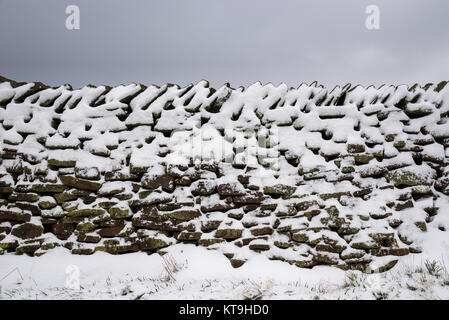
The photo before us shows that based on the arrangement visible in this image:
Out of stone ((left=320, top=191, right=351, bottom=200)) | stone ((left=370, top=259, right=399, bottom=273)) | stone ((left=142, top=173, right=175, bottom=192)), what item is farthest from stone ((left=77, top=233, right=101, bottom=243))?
stone ((left=370, top=259, right=399, bottom=273))

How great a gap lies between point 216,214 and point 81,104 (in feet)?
7.29

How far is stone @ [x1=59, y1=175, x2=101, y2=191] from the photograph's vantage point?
3100 mm

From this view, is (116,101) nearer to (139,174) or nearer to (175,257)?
(139,174)

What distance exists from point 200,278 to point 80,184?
176cm

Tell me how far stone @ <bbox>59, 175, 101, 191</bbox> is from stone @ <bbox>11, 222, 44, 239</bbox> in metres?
0.59

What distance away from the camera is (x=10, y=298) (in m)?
2.36

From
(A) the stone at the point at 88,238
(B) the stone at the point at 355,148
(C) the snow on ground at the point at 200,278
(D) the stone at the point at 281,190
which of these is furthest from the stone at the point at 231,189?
(A) the stone at the point at 88,238

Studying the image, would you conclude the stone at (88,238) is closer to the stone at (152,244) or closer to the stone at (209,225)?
the stone at (152,244)

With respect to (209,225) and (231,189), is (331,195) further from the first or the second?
(209,225)

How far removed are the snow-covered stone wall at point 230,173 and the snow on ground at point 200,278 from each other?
0.36 ft

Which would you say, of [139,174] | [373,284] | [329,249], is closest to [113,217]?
[139,174]

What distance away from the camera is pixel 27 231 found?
3.03 meters

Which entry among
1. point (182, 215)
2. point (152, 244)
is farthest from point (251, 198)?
point (152, 244)

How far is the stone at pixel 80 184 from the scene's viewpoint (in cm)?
310
